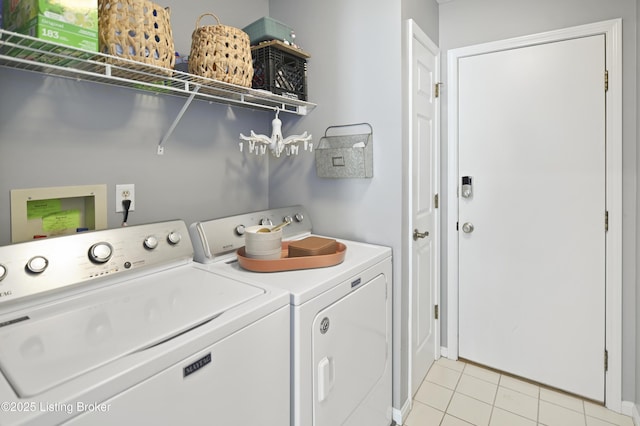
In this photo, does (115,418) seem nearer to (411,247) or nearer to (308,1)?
(411,247)

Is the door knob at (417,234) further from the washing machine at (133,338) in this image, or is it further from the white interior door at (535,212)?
the washing machine at (133,338)

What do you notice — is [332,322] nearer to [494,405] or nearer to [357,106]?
[357,106]

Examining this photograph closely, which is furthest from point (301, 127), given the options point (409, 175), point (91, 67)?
point (91, 67)

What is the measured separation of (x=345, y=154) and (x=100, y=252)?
47.1 inches

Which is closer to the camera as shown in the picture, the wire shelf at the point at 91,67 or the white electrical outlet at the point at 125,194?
the wire shelf at the point at 91,67

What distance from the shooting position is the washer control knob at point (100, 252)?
113cm

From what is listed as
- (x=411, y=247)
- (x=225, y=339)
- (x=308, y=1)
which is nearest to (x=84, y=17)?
(x=225, y=339)

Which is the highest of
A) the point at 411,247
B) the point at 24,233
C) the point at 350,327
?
the point at 24,233

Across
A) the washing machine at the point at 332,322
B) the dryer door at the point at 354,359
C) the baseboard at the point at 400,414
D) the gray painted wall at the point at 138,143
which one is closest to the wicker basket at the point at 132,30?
the gray painted wall at the point at 138,143

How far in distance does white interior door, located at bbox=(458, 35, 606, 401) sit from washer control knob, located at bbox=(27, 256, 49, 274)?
7.18 feet

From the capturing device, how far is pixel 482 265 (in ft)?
7.45

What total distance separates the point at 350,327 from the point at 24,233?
126 centimetres

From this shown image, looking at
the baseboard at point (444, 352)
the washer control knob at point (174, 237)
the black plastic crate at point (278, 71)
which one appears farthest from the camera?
the baseboard at point (444, 352)

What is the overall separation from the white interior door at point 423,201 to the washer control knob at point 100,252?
1.42 metres
